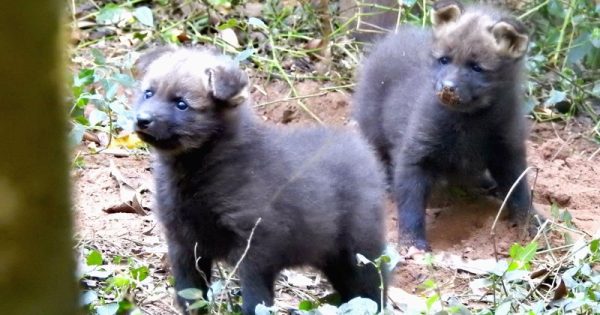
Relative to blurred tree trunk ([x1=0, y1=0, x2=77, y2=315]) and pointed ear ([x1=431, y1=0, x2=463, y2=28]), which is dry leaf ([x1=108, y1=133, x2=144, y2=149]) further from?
blurred tree trunk ([x1=0, y1=0, x2=77, y2=315])

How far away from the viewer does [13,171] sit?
1238 millimetres

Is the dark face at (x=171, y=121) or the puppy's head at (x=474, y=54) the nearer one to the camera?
the dark face at (x=171, y=121)

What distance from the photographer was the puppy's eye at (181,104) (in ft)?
14.2

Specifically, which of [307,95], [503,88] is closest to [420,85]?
[503,88]

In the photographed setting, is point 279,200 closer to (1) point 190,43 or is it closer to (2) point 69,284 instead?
(2) point 69,284

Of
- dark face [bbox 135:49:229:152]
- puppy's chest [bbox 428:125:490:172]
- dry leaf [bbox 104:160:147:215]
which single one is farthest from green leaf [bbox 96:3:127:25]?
dark face [bbox 135:49:229:152]

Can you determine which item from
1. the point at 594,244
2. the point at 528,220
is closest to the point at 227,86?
the point at 594,244

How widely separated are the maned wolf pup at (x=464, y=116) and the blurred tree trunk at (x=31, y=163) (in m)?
4.98

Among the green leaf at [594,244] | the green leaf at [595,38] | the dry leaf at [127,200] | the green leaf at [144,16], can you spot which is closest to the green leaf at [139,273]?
the dry leaf at [127,200]

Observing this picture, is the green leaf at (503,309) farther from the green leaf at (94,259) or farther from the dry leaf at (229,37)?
the dry leaf at (229,37)

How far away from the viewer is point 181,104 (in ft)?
14.2

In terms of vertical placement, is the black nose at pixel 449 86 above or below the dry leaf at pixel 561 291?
above

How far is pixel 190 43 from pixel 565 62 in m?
3.02

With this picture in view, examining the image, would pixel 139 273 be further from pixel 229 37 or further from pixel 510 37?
pixel 229 37
